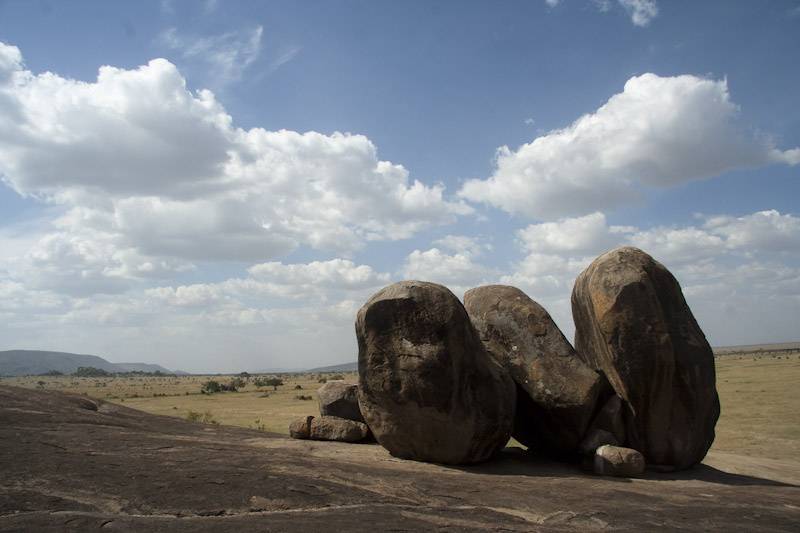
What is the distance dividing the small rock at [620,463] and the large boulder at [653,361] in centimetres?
121

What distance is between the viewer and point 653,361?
12539mm

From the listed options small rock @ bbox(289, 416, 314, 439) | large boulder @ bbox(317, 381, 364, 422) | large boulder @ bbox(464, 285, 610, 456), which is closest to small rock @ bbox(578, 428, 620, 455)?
large boulder @ bbox(464, 285, 610, 456)

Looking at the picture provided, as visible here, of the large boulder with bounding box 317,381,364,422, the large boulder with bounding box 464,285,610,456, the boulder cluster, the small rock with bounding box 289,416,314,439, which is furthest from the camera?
the large boulder with bounding box 317,381,364,422

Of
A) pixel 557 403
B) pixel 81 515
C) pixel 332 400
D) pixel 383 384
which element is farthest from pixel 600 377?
pixel 81 515

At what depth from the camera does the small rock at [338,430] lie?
1358 cm

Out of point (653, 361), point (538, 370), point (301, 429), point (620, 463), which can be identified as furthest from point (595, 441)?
point (301, 429)

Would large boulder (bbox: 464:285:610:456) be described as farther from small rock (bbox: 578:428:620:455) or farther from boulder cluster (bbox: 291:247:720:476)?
small rock (bbox: 578:428:620:455)

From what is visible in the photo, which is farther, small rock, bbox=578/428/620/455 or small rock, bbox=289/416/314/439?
small rock, bbox=289/416/314/439

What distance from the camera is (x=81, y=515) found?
5.91 meters

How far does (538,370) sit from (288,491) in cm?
745

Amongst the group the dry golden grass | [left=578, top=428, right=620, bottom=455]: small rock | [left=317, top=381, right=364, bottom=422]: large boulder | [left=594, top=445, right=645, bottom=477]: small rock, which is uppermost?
[left=317, top=381, right=364, bottom=422]: large boulder

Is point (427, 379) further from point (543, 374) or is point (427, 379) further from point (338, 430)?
point (338, 430)

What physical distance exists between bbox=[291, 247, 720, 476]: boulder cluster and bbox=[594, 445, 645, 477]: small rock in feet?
0.07

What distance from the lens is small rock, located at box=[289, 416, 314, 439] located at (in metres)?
13.6
